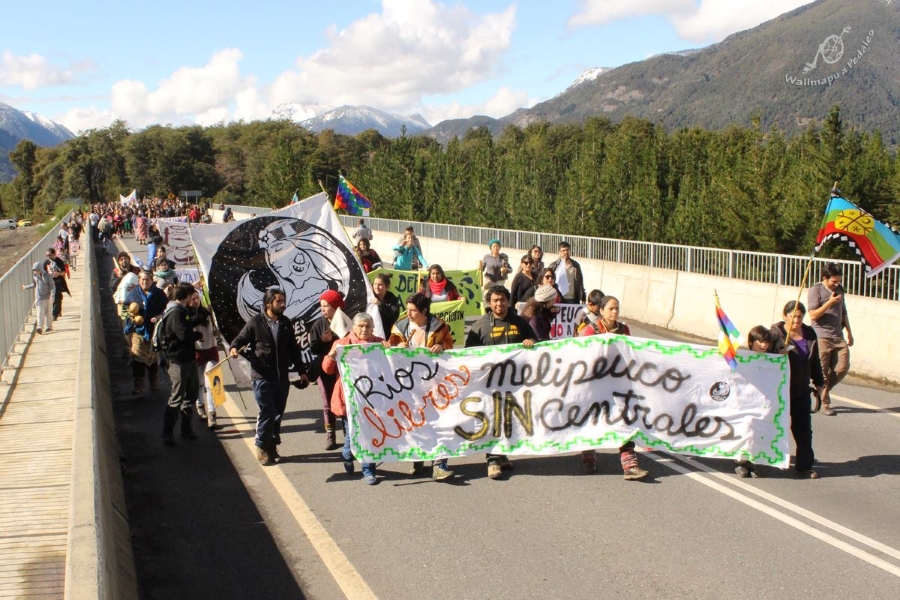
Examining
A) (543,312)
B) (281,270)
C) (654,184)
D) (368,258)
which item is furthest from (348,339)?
(654,184)

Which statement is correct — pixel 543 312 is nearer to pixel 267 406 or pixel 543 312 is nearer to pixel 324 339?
pixel 324 339

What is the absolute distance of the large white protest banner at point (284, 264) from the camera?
1079 centimetres

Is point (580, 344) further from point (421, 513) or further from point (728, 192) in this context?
point (728, 192)

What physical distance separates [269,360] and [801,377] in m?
4.82

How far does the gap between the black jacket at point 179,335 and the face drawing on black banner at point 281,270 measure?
89 centimetres

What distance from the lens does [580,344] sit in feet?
26.8

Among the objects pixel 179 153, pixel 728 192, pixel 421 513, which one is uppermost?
pixel 179 153

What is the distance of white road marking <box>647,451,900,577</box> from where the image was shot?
6148mm

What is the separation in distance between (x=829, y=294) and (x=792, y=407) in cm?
287

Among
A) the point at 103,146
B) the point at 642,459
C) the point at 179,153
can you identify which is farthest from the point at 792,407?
the point at 103,146

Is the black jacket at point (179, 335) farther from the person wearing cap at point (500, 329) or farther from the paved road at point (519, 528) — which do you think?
the person wearing cap at point (500, 329)

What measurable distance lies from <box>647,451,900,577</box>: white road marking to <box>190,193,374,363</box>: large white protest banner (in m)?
4.39

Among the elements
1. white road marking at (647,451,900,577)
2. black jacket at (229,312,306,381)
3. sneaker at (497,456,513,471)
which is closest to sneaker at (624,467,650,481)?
white road marking at (647,451,900,577)

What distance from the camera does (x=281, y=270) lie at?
36.7ft
